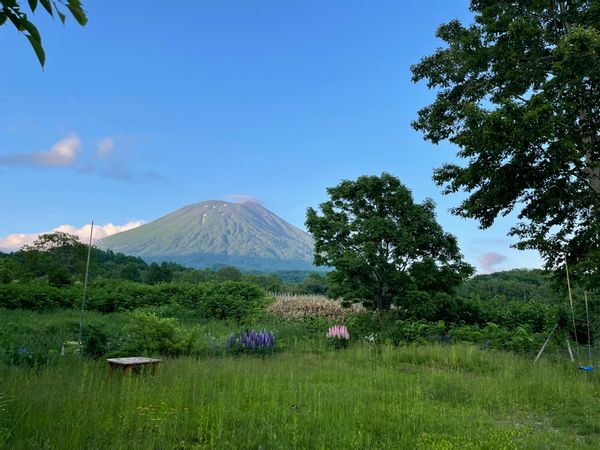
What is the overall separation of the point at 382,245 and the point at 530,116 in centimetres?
592

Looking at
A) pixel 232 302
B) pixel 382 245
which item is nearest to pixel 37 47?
pixel 382 245

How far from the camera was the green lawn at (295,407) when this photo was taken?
4242 millimetres

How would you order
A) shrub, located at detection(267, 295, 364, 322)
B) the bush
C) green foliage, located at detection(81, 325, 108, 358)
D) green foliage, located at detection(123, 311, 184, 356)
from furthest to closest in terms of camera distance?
shrub, located at detection(267, 295, 364, 322)
the bush
green foliage, located at detection(123, 311, 184, 356)
green foliage, located at detection(81, 325, 108, 358)

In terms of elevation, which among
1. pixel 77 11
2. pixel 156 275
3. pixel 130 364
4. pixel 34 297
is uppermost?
pixel 156 275

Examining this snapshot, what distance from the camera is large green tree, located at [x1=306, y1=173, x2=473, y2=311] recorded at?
14.4 meters

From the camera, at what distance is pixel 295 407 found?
5.56m

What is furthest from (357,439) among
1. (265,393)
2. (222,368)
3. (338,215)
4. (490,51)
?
(490,51)

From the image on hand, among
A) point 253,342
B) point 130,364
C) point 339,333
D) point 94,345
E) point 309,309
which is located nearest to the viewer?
point 130,364

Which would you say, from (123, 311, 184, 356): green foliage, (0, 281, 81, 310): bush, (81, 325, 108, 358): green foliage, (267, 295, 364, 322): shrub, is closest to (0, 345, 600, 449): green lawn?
(81, 325, 108, 358): green foliage

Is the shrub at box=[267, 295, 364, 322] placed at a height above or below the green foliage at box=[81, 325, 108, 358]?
above

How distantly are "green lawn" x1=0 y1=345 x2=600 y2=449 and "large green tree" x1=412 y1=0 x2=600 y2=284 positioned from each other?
231 inches

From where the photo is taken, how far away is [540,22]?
586 inches

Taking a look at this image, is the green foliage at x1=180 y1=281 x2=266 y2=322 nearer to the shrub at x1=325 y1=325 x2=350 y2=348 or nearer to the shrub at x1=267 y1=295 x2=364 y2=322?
the shrub at x1=267 y1=295 x2=364 y2=322

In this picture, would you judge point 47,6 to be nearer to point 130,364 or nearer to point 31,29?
point 31,29
